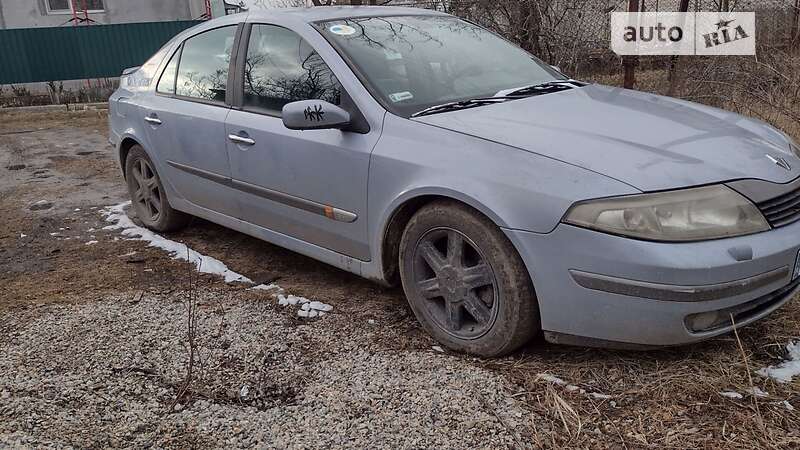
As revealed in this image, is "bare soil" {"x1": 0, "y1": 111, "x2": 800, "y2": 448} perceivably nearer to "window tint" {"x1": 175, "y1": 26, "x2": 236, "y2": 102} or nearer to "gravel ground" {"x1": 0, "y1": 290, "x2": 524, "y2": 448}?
"gravel ground" {"x1": 0, "y1": 290, "x2": 524, "y2": 448}

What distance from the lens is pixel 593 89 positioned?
11.9 feet

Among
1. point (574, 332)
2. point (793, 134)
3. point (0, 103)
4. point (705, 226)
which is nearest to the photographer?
point (705, 226)

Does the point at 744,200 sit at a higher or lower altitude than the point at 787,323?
higher

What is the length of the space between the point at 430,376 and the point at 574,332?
0.61 m

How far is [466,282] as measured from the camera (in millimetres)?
2865

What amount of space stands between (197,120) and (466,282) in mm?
2153

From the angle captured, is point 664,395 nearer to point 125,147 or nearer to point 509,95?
point 509,95

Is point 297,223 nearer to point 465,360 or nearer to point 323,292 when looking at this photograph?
point 323,292

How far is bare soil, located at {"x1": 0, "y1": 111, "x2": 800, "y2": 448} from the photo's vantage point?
7.81ft

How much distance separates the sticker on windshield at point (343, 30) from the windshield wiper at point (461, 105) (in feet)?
2.47

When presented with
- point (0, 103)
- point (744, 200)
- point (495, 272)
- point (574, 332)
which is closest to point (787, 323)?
point (744, 200)

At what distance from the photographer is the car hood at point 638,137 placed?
2.51 metres

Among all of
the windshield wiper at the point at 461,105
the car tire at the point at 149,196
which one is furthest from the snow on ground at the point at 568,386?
the car tire at the point at 149,196

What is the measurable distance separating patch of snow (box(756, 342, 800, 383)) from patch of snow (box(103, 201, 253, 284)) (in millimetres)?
2699
